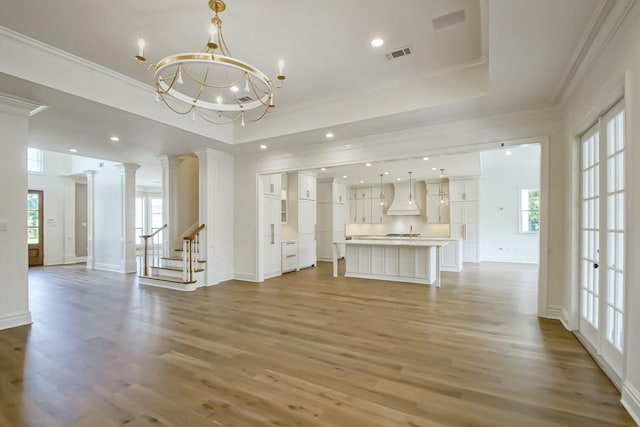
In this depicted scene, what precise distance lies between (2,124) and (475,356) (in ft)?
20.2

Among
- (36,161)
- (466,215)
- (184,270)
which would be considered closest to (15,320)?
(184,270)

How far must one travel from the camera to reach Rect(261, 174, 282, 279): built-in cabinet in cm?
752

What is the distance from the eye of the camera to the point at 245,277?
7.16 m

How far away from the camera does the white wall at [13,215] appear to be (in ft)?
13.1

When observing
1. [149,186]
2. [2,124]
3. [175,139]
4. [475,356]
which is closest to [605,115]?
[475,356]

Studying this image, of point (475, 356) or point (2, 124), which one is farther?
point (2, 124)

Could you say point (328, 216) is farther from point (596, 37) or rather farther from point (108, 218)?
point (596, 37)

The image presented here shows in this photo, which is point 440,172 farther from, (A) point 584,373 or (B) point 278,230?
(A) point 584,373

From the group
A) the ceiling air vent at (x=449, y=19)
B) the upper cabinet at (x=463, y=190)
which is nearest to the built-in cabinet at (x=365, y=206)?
the upper cabinet at (x=463, y=190)

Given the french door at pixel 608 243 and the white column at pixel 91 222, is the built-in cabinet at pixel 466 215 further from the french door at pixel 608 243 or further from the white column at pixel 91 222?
the white column at pixel 91 222

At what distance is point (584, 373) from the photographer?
2.72 m

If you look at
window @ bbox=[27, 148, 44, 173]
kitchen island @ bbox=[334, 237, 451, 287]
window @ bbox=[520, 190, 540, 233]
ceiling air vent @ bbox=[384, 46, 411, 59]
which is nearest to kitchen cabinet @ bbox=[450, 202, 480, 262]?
window @ bbox=[520, 190, 540, 233]

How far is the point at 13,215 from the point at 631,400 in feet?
21.4

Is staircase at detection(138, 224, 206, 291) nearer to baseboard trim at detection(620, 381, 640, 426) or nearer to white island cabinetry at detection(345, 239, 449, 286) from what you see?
white island cabinetry at detection(345, 239, 449, 286)
